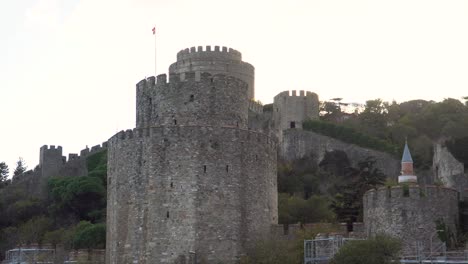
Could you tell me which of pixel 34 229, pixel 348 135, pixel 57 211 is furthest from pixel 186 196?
pixel 348 135

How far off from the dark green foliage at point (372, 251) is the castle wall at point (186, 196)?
7713 mm

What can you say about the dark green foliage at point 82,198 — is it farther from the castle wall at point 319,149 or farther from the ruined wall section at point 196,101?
the ruined wall section at point 196,101

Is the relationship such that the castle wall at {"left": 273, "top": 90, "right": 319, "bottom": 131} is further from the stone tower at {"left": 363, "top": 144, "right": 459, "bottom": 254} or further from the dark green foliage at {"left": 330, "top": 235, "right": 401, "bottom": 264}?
the dark green foliage at {"left": 330, "top": 235, "right": 401, "bottom": 264}

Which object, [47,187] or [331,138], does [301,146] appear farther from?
[47,187]

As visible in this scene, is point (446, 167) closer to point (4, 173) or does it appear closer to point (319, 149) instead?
point (319, 149)

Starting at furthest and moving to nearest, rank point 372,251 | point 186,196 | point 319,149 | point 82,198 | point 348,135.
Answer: point 319,149 < point 348,135 < point 82,198 < point 186,196 < point 372,251


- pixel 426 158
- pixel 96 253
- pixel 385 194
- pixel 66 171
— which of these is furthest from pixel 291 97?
pixel 385 194

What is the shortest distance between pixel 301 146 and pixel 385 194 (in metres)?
36.2

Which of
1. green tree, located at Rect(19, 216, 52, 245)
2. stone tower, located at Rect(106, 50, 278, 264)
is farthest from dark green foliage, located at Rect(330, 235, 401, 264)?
green tree, located at Rect(19, 216, 52, 245)

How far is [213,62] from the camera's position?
7725cm

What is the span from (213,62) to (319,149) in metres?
11.6

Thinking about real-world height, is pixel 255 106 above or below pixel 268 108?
below

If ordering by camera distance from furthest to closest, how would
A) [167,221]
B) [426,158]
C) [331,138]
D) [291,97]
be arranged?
[291,97] → [331,138] → [426,158] → [167,221]

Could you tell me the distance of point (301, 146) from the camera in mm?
73500
